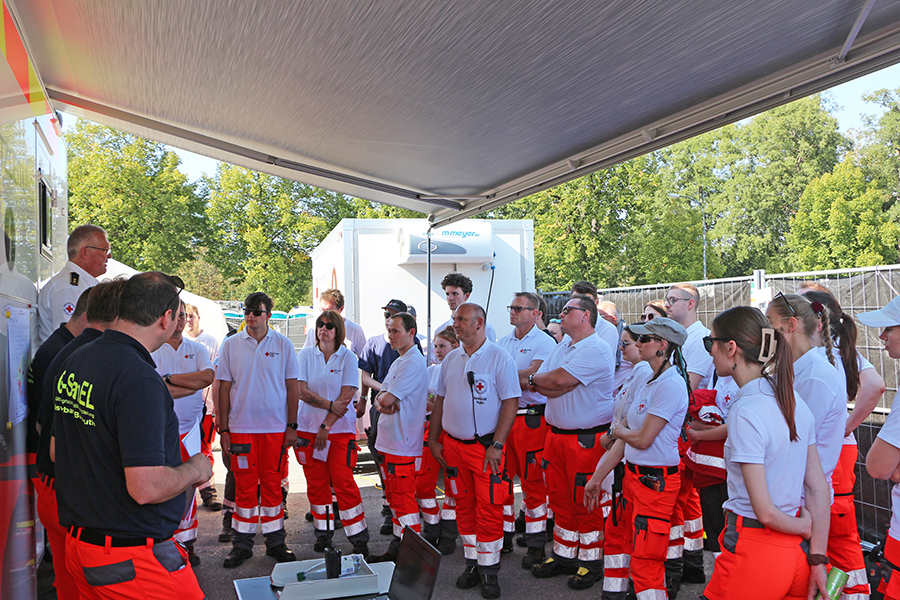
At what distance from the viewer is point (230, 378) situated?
5.55m

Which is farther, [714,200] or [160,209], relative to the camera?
[714,200]

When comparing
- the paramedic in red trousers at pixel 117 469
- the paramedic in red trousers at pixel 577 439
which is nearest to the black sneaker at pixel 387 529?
the paramedic in red trousers at pixel 577 439

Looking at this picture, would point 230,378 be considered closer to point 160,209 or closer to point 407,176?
point 407,176

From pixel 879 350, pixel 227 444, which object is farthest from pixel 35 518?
pixel 879 350

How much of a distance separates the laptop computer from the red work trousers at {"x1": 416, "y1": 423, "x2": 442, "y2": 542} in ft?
7.12

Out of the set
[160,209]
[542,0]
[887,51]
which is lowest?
[887,51]

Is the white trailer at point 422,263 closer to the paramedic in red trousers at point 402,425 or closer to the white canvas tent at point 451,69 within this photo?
the paramedic in red trousers at point 402,425

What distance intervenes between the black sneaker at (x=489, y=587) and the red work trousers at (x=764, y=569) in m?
2.45

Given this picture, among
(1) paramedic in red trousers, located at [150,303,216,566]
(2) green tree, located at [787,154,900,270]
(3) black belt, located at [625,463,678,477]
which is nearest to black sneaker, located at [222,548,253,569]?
(1) paramedic in red trousers, located at [150,303,216,566]

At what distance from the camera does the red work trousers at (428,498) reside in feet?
19.0

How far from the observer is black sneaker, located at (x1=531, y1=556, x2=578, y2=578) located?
16.6 feet

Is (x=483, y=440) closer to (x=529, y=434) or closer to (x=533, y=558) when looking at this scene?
(x=529, y=434)

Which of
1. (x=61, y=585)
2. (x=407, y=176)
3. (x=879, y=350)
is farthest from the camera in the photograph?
(x=879, y=350)

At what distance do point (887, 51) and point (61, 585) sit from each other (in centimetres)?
445
